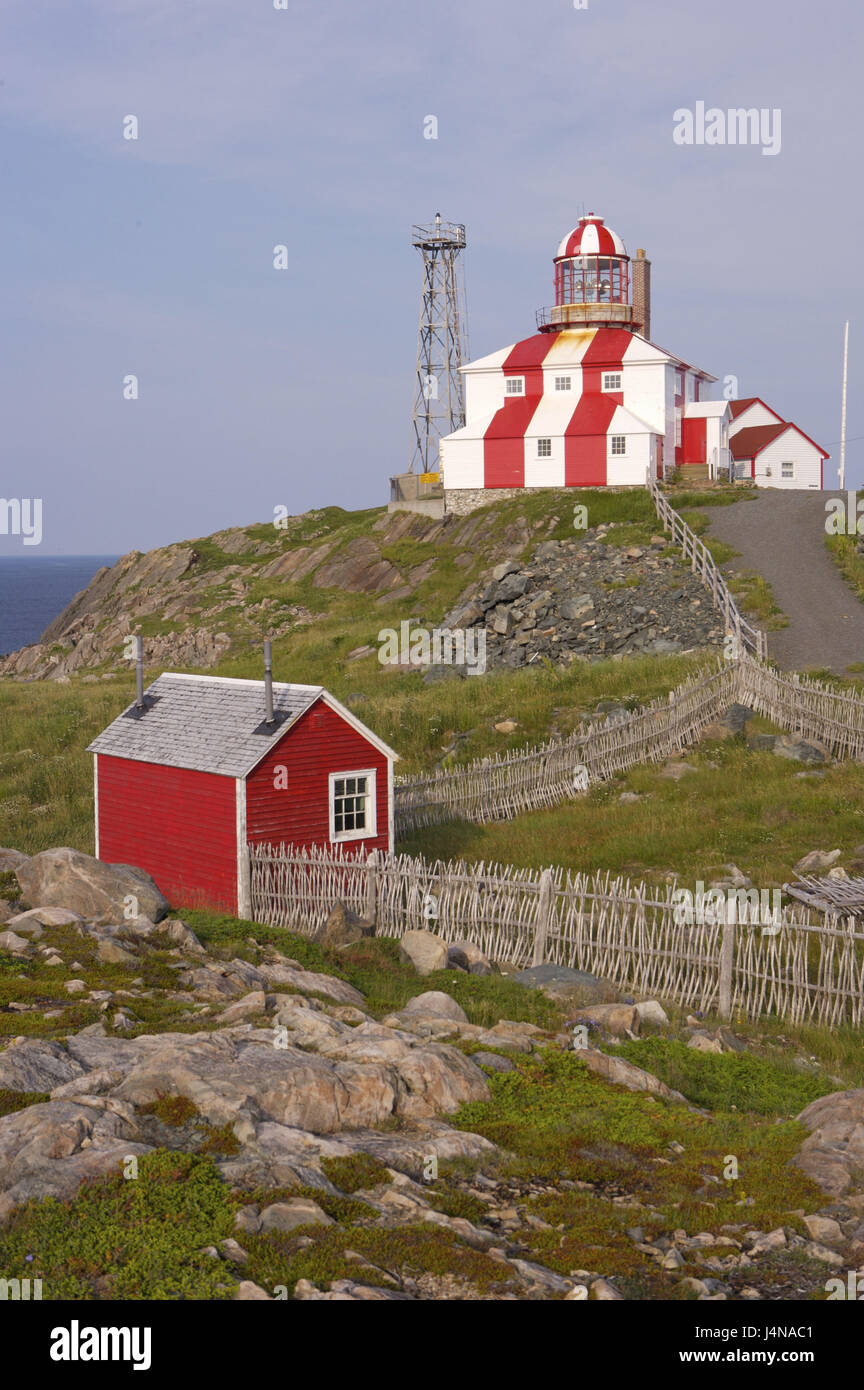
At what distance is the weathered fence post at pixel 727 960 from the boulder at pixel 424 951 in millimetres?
3308

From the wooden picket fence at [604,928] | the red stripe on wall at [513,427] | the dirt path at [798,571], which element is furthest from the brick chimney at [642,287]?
the wooden picket fence at [604,928]

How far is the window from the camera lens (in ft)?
64.0

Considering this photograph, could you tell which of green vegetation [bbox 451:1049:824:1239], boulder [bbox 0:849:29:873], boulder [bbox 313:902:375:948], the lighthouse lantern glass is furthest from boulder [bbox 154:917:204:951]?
the lighthouse lantern glass

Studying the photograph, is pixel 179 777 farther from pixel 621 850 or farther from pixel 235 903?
pixel 621 850

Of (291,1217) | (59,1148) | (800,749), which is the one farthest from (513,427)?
(291,1217)

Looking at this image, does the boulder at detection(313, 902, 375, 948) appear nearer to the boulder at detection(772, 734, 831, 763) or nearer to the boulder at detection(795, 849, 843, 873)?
the boulder at detection(795, 849, 843, 873)

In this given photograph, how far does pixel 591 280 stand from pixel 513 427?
8.07 metres

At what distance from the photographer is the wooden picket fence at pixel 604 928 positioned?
13.7 metres

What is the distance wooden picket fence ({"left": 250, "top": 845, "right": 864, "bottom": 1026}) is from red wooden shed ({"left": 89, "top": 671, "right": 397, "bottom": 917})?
739 mm

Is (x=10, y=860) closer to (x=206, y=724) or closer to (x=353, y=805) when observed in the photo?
(x=206, y=724)

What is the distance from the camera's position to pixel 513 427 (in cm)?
5206

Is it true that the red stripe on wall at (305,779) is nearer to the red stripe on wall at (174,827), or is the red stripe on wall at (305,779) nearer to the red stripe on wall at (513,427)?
the red stripe on wall at (174,827)

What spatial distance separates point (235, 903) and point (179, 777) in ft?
8.17

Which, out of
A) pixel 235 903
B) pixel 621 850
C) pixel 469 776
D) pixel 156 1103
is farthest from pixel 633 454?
pixel 156 1103
